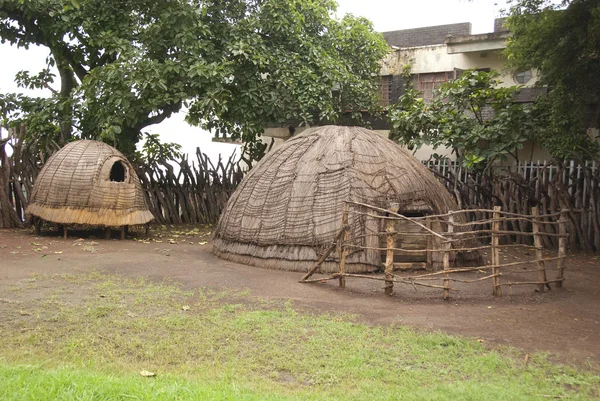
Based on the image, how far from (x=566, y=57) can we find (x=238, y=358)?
312 inches

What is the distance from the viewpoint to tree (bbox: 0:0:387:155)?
12992mm

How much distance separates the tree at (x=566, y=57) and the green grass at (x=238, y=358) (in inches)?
244

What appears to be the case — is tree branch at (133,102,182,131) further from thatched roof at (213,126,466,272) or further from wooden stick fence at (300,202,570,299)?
wooden stick fence at (300,202,570,299)

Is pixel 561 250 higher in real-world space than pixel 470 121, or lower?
lower

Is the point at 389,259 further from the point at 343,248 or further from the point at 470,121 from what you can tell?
the point at 470,121

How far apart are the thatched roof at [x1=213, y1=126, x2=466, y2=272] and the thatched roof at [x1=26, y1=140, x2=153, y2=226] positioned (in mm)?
2772

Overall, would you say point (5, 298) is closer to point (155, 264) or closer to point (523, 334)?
point (155, 264)

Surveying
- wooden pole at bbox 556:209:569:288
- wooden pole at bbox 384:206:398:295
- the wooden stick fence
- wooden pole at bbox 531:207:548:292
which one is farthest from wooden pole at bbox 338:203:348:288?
wooden pole at bbox 556:209:569:288

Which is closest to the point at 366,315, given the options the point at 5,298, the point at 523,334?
the point at 523,334

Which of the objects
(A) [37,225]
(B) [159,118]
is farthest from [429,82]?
(A) [37,225]

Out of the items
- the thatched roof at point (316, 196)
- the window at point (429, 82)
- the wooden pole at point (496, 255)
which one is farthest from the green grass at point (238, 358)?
the window at point (429, 82)

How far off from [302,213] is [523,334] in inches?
171

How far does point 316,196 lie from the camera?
32.2ft

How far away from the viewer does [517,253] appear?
1261 centimetres
